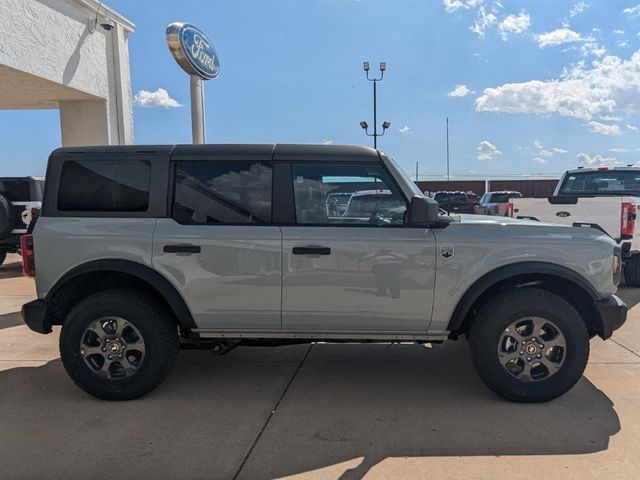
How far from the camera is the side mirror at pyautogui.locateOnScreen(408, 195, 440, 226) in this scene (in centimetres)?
347

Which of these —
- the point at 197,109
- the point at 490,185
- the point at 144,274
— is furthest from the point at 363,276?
the point at 490,185

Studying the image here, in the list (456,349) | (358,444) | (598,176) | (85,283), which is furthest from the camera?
(598,176)

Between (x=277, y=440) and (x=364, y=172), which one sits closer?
(x=277, y=440)

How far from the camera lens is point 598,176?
897cm

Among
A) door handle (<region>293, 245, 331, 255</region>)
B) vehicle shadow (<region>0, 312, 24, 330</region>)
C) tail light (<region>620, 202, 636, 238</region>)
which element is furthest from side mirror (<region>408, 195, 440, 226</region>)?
vehicle shadow (<region>0, 312, 24, 330</region>)

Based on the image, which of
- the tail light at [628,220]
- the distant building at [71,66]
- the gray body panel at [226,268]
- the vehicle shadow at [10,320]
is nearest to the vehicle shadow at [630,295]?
the tail light at [628,220]

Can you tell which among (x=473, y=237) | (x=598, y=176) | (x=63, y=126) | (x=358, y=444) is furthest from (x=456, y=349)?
(x=63, y=126)

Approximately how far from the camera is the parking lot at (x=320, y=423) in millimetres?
2934

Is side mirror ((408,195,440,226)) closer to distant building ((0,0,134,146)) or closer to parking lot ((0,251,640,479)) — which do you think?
parking lot ((0,251,640,479))

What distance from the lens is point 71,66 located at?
36.3ft

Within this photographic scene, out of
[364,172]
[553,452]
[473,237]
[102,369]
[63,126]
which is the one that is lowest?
[553,452]

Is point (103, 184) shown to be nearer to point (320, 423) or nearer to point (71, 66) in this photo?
point (320, 423)

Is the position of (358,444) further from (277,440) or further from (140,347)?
(140,347)

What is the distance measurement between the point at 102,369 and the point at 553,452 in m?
3.12
